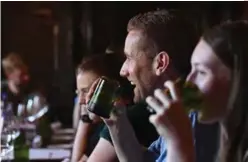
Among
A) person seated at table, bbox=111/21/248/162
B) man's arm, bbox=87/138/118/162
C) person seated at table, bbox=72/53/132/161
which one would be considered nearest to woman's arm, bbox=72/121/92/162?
person seated at table, bbox=72/53/132/161

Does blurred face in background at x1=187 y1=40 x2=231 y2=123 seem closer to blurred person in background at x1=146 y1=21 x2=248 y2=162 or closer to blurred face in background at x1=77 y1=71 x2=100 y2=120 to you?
blurred person in background at x1=146 y1=21 x2=248 y2=162


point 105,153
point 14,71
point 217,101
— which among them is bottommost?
point 14,71

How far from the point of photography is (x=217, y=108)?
1.13 m

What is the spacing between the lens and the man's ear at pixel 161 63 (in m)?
1.55

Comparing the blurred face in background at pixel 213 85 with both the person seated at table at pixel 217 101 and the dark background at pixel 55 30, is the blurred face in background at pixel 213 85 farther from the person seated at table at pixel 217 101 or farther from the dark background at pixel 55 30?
the dark background at pixel 55 30

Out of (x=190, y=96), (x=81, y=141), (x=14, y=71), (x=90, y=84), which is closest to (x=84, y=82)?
(x=90, y=84)

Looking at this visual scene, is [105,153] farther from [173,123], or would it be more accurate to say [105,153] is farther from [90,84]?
[173,123]

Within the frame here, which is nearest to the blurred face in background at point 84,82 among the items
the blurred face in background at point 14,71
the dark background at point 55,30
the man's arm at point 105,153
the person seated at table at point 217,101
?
the man's arm at point 105,153

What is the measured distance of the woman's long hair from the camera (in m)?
1.12

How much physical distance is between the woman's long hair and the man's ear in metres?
0.37

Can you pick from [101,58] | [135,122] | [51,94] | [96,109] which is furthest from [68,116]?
[96,109]

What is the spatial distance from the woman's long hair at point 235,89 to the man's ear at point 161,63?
371 millimetres

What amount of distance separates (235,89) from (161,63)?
0.45 metres

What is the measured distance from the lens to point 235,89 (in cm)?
113
